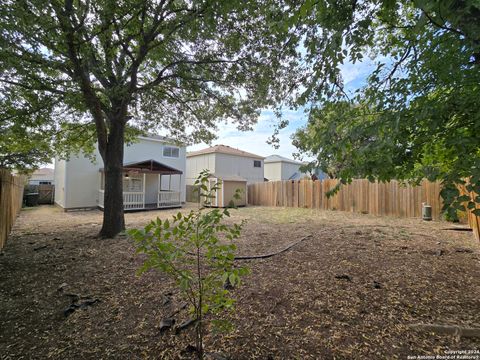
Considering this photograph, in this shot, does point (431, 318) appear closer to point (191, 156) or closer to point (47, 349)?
point (47, 349)

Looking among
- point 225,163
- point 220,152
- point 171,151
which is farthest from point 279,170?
point 171,151

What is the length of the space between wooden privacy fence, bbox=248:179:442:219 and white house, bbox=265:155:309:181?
10750 mm

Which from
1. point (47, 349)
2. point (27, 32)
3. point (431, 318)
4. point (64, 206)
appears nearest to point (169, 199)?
point (64, 206)

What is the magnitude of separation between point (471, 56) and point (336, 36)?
4.88 ft

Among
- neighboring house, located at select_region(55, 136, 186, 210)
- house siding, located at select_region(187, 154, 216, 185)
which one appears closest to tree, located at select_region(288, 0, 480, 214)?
neighboring house, located at select_region(55, 136, 186, 210)

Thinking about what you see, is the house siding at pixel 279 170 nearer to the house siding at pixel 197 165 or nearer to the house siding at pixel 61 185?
the house siding at pixel 197 165

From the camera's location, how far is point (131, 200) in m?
12.4

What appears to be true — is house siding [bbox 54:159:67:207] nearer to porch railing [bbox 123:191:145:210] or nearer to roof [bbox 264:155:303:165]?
porch railing [bbox 123:191:145:210]

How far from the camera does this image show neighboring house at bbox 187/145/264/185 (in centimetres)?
1989

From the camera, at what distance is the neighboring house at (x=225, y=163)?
19.9 meters

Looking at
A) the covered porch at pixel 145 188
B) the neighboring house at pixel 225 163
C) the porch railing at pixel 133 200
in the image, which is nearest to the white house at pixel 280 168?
the neighboring house at pixel 225 163

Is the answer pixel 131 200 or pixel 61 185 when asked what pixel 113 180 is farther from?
pixel 61 185

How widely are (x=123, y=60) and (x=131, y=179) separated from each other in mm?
9221

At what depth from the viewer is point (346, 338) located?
206 centimetres
